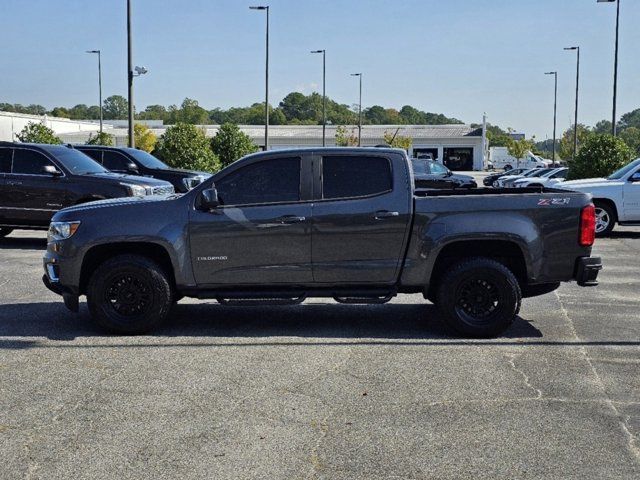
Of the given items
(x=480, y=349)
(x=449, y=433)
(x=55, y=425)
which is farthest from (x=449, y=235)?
(x=55, y=425)

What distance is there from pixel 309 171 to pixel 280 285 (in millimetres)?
1139

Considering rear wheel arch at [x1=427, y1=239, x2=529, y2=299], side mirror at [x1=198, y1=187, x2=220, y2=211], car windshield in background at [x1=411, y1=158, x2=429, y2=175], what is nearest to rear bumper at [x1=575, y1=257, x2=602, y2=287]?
rear wheel arch at [x1=427, y1=239, x2=529, y2=299]

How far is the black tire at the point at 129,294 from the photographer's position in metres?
7.86

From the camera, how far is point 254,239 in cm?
789

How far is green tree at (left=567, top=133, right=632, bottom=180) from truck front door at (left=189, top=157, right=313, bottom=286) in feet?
64.1

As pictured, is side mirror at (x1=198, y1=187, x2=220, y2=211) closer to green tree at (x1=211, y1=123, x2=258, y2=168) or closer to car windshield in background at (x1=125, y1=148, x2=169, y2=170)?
car windshield in background at (x1=125, y1=148, x2=169, y2=170)

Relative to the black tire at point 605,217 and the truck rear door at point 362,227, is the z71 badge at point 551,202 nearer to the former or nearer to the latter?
the truck rear door at point 362,227

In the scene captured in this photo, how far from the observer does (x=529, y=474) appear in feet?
14.9

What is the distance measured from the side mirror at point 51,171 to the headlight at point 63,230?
7.00 meters

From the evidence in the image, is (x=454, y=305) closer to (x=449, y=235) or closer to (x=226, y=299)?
(x=449, y=235)

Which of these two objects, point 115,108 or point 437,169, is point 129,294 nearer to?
point 437,169

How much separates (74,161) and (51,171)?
0.92 metres

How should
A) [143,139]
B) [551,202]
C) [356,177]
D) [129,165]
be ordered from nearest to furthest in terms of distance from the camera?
[551,202] → [356,177] → [129,165] → [143,139]

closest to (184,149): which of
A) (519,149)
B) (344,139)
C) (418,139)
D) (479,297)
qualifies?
(479,297)
